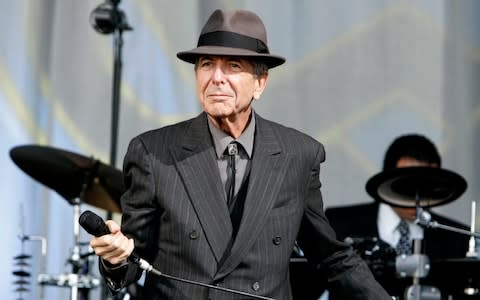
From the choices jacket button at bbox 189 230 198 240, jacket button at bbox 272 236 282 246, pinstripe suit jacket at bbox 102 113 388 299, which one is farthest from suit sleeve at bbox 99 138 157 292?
jacket button at bbox 272 236 282 246

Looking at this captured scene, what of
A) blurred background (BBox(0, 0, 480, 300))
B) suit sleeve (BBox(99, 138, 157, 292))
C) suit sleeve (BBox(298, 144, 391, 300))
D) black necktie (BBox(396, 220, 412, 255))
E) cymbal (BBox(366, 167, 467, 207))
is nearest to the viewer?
suit sleeve (BBox(99, 138, 157, 292))

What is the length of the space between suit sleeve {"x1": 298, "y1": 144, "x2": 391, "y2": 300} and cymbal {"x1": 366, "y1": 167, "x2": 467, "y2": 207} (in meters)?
1.20

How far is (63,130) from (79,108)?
0.13 meters

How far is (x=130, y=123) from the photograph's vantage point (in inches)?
235

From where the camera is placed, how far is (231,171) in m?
3.34

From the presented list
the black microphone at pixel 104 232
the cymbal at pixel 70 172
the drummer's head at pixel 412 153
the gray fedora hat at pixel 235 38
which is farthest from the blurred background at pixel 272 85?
the black microphone at pixel 104 232

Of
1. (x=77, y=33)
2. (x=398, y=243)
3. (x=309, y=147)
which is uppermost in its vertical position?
(x=77, y=33)

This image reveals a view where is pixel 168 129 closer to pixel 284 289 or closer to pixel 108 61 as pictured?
pixel 284 289

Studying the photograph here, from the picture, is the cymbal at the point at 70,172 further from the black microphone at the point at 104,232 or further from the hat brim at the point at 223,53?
the black microphone at the point at 104,232

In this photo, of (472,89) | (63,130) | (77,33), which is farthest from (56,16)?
(472,89)

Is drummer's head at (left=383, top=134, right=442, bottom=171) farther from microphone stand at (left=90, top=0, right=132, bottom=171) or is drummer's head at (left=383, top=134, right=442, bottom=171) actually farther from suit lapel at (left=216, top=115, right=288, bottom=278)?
suit lapel at (left=216, top=115, right=288, bottom=278)

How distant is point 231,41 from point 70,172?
1812mm

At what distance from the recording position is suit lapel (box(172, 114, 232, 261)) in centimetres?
321

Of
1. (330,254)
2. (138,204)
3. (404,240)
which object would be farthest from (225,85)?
(404,240)
